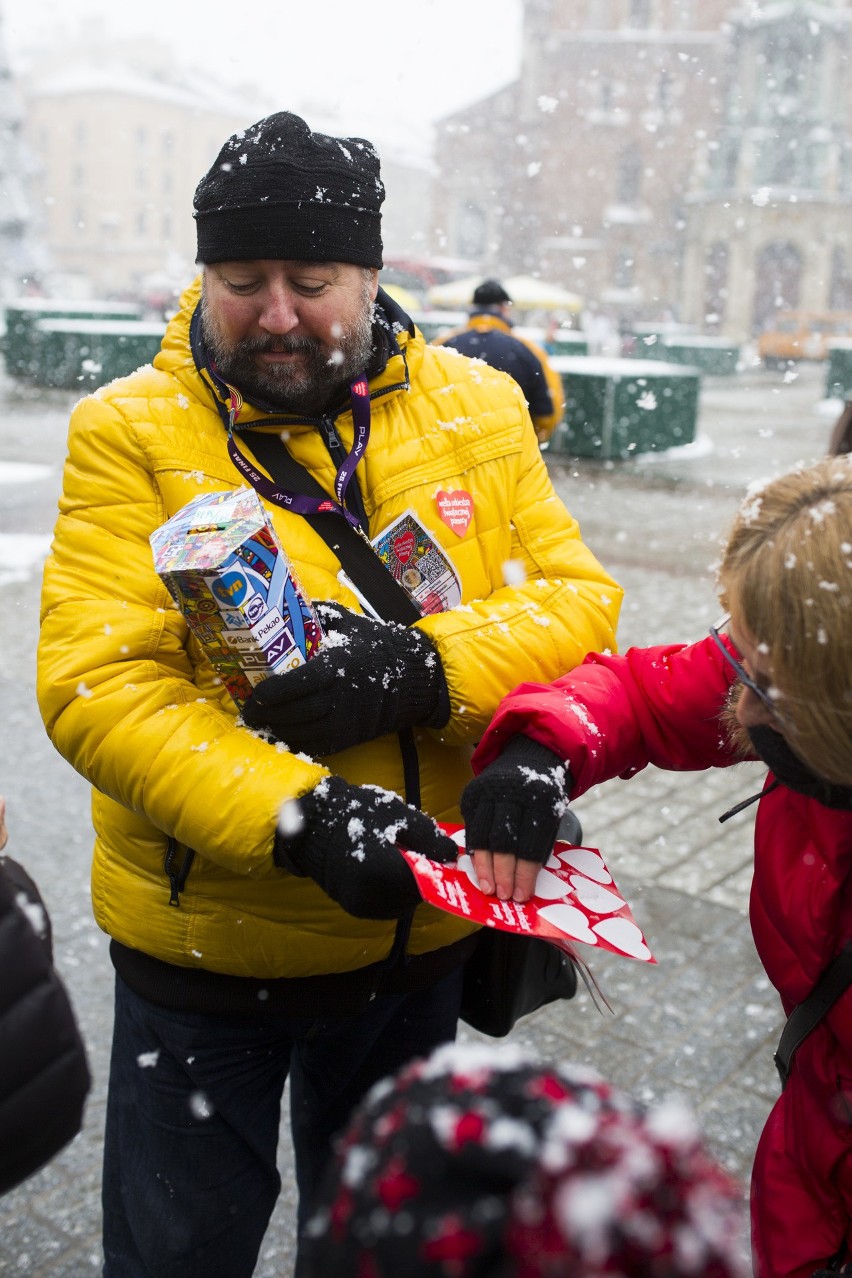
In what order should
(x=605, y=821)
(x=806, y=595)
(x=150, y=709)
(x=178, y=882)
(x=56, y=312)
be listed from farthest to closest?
(x=56, y=312), (x=605, y=821), (x=178, y=882), (x=150, y=709), (x=806, y=595)

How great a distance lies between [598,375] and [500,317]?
7313 millimetres

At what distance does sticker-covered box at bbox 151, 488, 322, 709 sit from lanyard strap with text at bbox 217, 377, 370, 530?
0.15m

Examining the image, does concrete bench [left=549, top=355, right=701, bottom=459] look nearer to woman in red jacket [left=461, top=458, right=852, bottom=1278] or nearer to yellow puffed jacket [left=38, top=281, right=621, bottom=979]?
yellow puffed jacket [left=38, top=281, right=621, bottom=979]

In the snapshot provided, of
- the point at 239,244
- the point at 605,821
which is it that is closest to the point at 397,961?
the point at 239,244

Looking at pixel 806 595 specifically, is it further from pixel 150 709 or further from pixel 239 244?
pixel 239 244

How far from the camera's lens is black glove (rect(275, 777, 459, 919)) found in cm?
156

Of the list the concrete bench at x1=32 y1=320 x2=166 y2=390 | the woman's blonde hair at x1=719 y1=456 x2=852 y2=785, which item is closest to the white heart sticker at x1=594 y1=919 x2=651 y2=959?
the woman's blonde hair at x1=719 y1=456 x2=852 y2=785

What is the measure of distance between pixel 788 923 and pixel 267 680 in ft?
2.51

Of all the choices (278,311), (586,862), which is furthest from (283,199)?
(586,862)

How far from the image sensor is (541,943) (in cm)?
215

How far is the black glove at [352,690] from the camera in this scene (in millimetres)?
1646

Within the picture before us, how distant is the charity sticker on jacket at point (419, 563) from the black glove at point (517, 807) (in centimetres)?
40

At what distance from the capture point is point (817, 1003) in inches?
58.7

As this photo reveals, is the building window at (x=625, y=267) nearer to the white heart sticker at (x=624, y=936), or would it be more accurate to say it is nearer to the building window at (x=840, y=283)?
the building window at (x=840, y=283)
